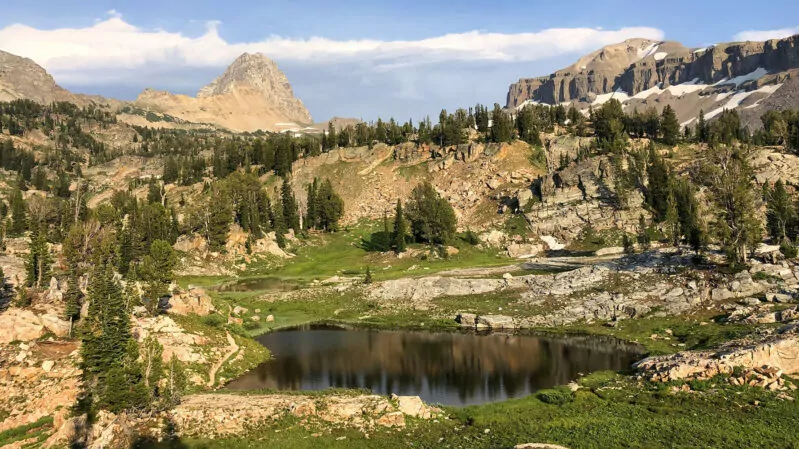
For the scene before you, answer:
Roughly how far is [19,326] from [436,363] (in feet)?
134

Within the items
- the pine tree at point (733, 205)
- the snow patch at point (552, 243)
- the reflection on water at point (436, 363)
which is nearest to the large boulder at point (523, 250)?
the snow patch at point (552, 243)

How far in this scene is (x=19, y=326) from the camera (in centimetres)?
4891

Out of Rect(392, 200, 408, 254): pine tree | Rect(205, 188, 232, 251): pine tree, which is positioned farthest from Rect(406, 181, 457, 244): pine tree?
Rect(205, 188, 232, 251): pine tree

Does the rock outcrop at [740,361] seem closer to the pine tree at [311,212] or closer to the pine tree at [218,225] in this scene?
the pine tree at [218,225]

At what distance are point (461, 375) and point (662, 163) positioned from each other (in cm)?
9694

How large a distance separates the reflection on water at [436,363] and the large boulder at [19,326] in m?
19.0

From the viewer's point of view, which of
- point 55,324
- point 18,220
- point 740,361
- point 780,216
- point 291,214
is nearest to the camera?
point 740,361

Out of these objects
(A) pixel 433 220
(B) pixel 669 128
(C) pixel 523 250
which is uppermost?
(B) pixel 669 128

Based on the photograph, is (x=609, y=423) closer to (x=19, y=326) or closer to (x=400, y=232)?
(x=19, y=326)

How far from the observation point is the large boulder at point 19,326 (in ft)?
156

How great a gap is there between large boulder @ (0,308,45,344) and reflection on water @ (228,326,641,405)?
19.0 m

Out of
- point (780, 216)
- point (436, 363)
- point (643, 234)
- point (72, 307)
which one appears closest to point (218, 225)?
point (72, 307)

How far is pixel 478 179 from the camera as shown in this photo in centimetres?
15800

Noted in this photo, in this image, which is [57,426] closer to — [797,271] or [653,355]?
[653,355]
